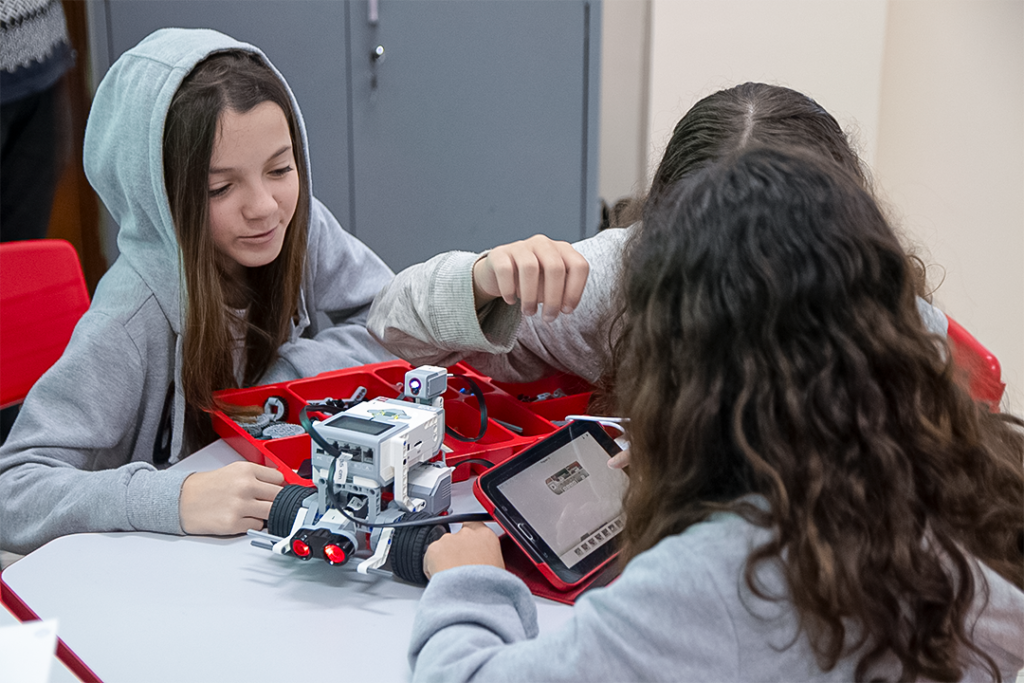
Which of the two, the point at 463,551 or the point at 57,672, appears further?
the point at 463,551

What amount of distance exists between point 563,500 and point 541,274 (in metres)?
0.25

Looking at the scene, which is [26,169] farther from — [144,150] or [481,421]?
[481,421]

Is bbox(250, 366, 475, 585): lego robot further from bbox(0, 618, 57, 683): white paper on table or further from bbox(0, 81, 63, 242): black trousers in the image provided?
bbox(0, 81, 63, 242): black trousers

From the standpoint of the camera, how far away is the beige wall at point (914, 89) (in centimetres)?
252

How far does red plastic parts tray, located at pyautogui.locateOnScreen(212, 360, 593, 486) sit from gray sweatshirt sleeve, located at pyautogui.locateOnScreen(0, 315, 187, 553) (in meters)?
0.11

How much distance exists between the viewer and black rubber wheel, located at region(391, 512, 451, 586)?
0.76 m

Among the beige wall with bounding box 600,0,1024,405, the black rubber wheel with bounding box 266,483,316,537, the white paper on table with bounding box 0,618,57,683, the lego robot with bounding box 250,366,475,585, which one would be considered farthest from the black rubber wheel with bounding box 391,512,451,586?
the beige wall with bounding box 600,0,1024,405

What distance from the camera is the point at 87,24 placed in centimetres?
188

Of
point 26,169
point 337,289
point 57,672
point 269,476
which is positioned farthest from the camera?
point 26,169

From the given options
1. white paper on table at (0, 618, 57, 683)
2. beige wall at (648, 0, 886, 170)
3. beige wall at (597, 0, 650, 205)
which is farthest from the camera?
beige wall at (597, 0, 650, 205)

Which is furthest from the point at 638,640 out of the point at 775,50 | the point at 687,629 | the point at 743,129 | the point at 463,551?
the point at 775,50

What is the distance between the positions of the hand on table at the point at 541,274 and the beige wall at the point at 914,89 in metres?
1.87

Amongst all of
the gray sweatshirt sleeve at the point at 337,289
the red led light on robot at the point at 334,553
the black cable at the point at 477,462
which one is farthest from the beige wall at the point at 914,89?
the red led light on robot at the point at 334,553

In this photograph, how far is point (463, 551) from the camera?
0.76m
